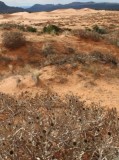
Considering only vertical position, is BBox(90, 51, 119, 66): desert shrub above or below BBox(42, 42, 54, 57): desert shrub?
below

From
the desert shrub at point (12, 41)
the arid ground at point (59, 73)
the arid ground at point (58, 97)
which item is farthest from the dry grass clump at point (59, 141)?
the desert shrub at point (12, 41)

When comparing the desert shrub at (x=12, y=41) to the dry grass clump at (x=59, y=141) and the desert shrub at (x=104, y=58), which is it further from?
the dry grass clump at (x=59, y=141)

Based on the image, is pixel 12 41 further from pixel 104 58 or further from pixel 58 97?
pixel 58 97

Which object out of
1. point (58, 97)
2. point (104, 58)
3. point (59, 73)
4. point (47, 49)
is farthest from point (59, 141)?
point (47, 49)

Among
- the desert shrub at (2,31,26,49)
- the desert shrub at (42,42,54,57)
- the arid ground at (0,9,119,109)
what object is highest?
the desert shrub at (2,31,26,49)

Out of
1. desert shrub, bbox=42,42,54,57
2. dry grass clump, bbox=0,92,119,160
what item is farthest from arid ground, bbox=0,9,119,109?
dry grass clump, bbox=0,92,119,160

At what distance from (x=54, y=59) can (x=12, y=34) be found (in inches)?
157

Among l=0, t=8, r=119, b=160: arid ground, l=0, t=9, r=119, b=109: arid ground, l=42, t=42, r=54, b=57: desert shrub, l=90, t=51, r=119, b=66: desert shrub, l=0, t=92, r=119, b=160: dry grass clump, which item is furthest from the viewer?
l=42, t=42, r=54, b=57: desert shrub

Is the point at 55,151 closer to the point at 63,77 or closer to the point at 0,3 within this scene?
the point at 63,77

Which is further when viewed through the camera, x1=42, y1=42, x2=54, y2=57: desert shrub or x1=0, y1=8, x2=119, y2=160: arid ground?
x1=42, y1=42, x2=54, y2=57: desert shrub

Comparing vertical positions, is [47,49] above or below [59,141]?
below

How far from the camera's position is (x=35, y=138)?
21.3ft

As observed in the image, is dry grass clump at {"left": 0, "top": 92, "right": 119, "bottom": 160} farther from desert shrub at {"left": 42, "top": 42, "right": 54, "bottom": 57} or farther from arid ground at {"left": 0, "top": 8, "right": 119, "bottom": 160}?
desert shrub at {"left": 42, "top": 42, "right": 54, "bottom": 57}

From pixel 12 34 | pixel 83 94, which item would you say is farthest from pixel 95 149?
pixel 12 34
